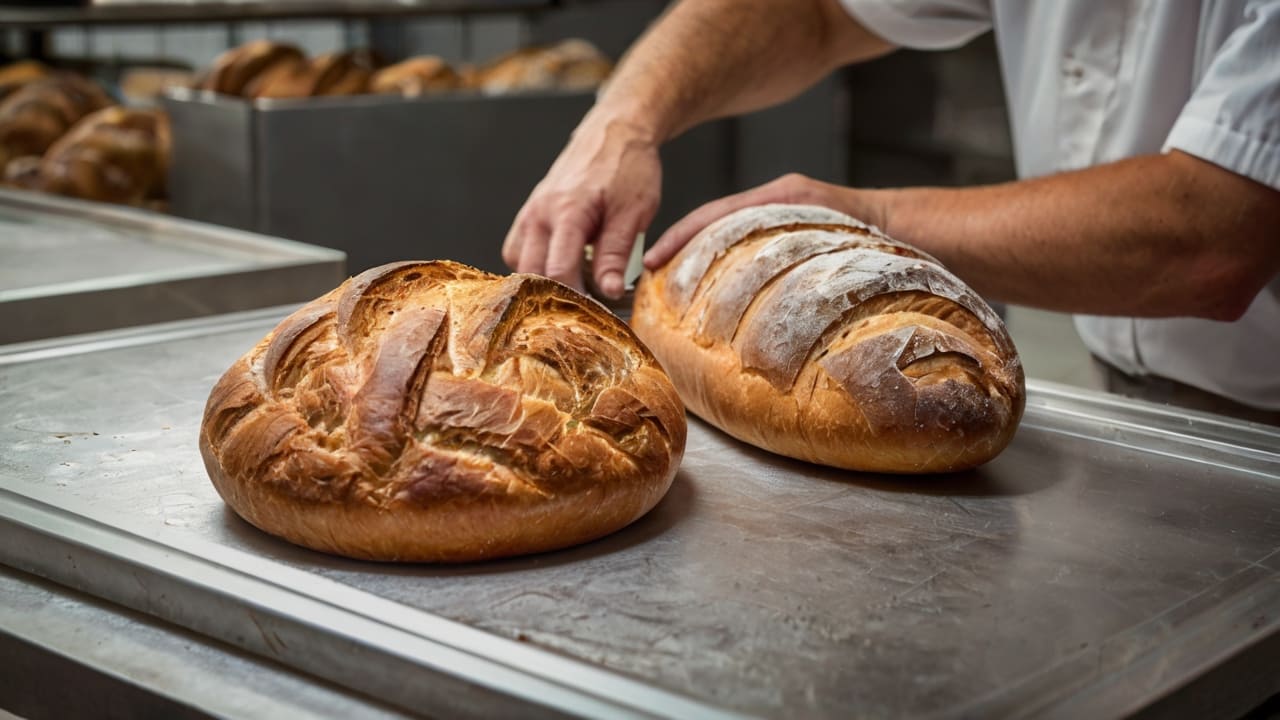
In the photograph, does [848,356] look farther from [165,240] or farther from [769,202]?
[165,240]

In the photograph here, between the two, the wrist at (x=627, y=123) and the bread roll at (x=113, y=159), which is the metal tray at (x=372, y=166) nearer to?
the bread roll at (x=113, y=159)

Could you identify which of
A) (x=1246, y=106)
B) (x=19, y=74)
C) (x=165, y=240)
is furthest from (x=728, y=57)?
(x=19, y=74)

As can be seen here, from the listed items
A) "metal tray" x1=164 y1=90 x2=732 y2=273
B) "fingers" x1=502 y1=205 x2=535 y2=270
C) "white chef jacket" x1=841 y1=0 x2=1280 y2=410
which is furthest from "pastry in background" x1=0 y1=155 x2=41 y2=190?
"white chef jacket" x1=841 y1=0 x2=1280 y2=410

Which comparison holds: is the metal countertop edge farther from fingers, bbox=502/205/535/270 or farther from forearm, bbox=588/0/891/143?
forearm, bbox=588/0/891/143

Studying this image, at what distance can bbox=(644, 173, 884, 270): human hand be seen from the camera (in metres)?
1.73

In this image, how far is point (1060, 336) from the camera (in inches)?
94.9

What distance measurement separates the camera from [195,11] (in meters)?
4.07

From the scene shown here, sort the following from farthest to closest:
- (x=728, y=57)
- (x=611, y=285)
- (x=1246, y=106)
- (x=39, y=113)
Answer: (x=39, y=113) → (x=728, y=57) → (x=611, y=285) → (x=1246, y=106)

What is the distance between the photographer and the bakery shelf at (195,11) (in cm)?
393

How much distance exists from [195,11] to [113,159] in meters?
0.73

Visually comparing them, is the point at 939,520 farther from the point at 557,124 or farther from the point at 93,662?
the point at 557,124

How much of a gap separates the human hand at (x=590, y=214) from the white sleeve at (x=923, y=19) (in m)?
0.56

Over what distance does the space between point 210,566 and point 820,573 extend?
479 mm

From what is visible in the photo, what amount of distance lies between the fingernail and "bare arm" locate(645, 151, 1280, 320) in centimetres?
7
